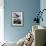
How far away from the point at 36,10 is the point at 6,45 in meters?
2.13

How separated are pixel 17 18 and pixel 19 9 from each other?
37 centimetres

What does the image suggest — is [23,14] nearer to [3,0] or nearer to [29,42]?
[3,0]

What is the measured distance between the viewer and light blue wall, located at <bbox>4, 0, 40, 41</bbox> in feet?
18.0

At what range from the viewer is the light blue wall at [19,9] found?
5500mm

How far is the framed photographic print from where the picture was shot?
5.53 m

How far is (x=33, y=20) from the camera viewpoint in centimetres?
552

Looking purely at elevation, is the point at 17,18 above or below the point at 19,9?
below

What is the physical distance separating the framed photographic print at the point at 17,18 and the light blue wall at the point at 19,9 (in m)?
0.16

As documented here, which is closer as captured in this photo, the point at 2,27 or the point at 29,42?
the point at 29,42

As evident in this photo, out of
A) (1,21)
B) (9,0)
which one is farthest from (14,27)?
(9,0)

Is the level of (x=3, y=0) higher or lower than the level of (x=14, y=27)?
higher

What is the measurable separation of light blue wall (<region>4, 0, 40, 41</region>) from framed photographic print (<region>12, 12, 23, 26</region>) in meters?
0.16

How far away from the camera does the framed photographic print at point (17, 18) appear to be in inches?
218

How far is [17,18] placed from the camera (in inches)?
219
